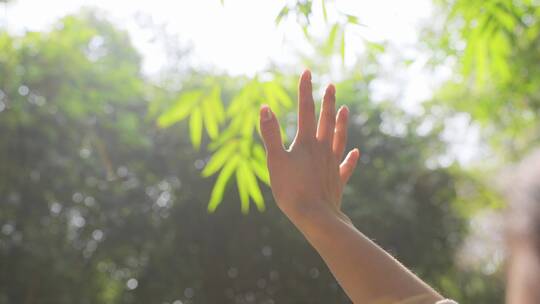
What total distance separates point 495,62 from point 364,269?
3.34 ft

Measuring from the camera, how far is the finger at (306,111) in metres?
0.66

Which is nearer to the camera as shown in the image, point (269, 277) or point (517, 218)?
point (517, 218)

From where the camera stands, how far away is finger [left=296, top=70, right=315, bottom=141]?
0.66 m

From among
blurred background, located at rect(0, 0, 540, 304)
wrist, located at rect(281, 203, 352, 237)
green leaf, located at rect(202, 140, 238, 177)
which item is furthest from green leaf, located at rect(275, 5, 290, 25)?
blurred background, located at rect(0, 0, 540, 304)

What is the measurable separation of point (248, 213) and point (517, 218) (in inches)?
219

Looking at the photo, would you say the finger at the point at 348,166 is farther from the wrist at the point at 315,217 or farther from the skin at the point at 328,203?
the wrist at the point at 315,217

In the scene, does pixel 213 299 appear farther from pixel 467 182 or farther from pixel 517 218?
pixel 517 218

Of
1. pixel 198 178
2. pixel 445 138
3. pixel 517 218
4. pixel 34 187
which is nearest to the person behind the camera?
pixel 517 218

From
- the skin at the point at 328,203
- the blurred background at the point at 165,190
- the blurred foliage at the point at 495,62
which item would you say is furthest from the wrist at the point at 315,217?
the blurred background at the point at 165,190

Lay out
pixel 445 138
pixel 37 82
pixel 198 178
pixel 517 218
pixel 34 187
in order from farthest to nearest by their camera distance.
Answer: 1. pixel 445 138
2. pixel 198 178
3. pixel 34 187
4. pixel 37 82
5. pixel 517 218

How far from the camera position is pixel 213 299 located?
6.00 meters

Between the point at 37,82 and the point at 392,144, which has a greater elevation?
the point at 37,82

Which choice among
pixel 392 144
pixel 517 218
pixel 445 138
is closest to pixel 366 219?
pixel 392 144

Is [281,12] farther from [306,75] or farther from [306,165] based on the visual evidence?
[306,165]
